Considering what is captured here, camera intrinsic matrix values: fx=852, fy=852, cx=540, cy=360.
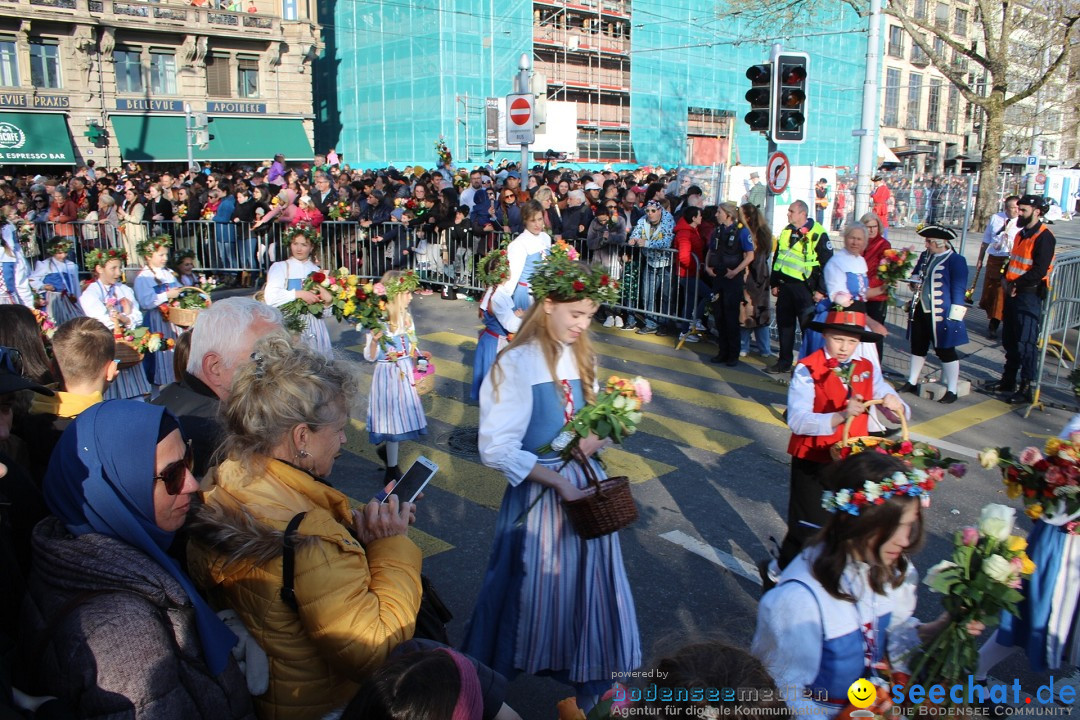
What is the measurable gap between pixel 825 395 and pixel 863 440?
0.64 meters

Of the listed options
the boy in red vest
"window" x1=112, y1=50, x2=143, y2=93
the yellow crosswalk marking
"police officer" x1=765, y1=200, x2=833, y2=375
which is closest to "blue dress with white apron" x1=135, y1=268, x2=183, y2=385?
the boy in red vest

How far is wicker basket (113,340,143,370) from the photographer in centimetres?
718

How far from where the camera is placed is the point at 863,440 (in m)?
3.95

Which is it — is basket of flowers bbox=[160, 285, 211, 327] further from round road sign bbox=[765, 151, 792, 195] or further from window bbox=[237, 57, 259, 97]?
window bbox=[237, 57, 259, 97]

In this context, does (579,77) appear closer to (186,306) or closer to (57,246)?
(57,246)

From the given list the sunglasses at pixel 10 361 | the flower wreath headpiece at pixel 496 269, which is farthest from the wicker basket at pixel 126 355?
the sunglasses at pixel 10 361

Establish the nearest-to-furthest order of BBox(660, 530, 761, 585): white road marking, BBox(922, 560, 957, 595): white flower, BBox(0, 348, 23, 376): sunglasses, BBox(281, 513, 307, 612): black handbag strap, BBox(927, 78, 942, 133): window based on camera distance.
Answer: BBox(281, 513, 307, 612): black handbag strap
BBox(922, 560, 957, 595): white flower
BBox(0, 348, 23, 376): sunglasses
BBox(660, 530, 761, 585): white road marking
BBox(927, 78, 942, 133): window

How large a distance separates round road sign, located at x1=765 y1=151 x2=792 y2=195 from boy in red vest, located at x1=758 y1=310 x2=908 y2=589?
6817 mm

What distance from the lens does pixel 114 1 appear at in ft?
130

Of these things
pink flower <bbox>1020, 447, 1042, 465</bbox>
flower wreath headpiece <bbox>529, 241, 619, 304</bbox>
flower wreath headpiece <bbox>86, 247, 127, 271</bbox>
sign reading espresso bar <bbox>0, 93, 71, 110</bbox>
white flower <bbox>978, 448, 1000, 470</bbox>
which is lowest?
white flower <bbox>978, 448, 1000, 470</bbox>

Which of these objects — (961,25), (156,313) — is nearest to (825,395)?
(156,313)

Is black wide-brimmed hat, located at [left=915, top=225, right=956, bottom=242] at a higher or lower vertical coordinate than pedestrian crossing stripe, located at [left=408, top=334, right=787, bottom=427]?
higher

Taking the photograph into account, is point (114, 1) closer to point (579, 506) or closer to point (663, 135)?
point (663, 135)

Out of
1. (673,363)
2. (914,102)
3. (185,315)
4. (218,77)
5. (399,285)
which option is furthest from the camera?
(914,102)
